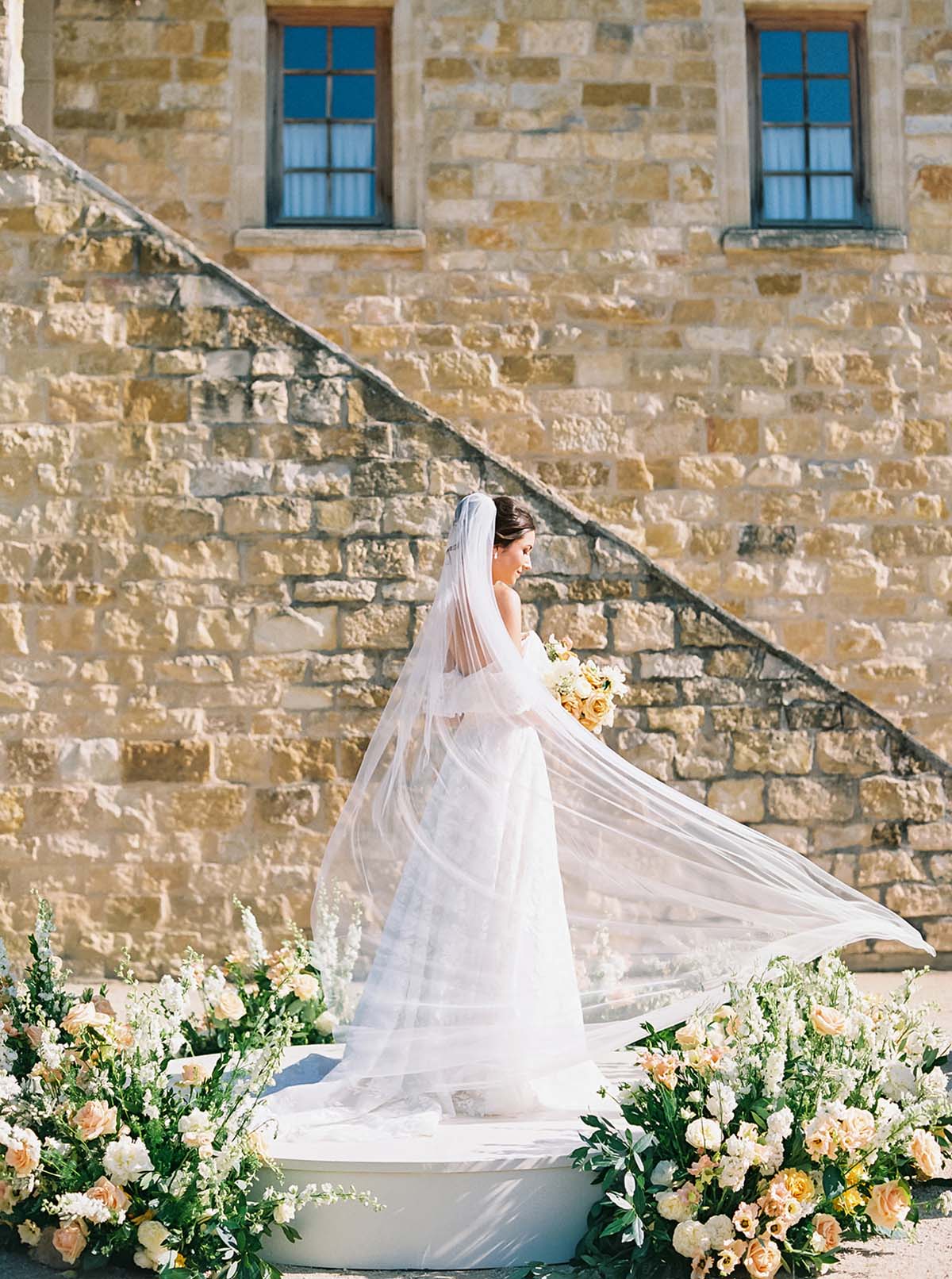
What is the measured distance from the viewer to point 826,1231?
3334 millimetres

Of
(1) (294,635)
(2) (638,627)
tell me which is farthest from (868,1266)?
(1) (294,635)

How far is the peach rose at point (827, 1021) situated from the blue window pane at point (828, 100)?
264 inches

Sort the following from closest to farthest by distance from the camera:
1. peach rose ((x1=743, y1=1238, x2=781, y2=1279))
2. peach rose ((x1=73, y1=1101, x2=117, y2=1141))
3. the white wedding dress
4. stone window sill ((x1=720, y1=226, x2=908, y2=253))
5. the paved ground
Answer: peach rose ((x1=743, y1=1238, x2=781, y2=1279)), peach rose ((x1=73, y1=1101, x2=117, y2=1141)), the paved ground, the white wedding dress, stone window sill ((x1=720, y1=226, x2=908, y2=253))

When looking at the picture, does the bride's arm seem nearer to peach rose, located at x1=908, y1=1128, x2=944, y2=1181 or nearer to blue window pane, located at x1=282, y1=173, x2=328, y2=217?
peach rose, located at x1=908, y1=1128, x2=944, y2=1181

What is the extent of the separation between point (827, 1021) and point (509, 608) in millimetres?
1430

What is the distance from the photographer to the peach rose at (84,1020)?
136 inches

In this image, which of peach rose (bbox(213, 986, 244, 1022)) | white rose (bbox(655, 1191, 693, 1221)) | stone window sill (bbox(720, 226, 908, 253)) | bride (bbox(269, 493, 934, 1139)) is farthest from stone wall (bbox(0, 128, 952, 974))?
white rose (bbox(655, 1191, 693, 1221))

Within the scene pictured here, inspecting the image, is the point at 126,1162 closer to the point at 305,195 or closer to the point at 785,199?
the point at 305,195

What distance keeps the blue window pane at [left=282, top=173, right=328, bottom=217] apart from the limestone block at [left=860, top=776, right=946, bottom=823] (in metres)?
4.64

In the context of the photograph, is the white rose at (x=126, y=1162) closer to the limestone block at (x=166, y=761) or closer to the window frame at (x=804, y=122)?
the limestone block at (x=166, y=761)

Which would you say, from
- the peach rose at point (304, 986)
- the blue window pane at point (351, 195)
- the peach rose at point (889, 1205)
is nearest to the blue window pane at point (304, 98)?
the blue window pane at point (351, 195)

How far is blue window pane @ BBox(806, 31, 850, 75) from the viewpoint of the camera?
8742 mm

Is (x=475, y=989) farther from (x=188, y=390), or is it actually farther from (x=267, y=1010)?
(x=188, y=390)

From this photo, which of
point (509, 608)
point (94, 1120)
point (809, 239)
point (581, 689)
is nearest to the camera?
point (94, 1120)
